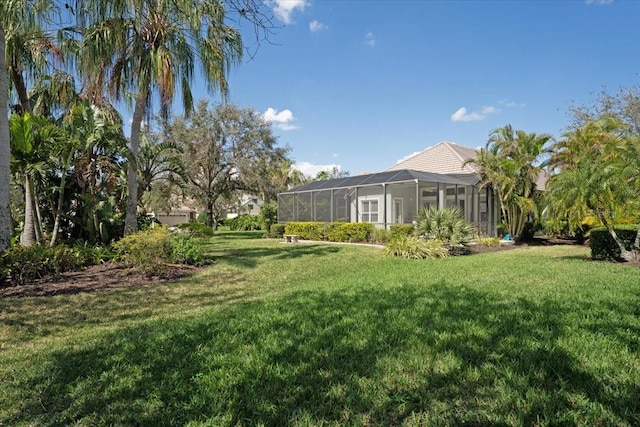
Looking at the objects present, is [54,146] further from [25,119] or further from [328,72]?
[328,72]

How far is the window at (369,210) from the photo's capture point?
19.2 m

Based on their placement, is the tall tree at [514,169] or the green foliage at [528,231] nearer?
the tall tree at [514,169]

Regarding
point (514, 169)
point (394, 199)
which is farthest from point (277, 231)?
point (514, 169)

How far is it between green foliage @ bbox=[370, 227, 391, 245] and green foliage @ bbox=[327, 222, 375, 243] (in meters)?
0.37

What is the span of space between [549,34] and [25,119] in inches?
584

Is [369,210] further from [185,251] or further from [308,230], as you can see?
[185,251]

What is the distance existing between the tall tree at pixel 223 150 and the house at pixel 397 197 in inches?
233

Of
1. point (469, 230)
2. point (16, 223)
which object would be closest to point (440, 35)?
point (469, 230)

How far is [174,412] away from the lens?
2422 millimetres

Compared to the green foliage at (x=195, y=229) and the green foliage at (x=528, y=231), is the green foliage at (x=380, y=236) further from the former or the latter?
the green foliage at (x=528, y=231)

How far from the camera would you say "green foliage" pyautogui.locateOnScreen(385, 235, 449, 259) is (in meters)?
11.2

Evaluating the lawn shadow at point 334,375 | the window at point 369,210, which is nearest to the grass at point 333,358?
the lawn shadow at point 334,375

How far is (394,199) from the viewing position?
62.4 ft

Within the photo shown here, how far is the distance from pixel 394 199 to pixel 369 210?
1479mm
